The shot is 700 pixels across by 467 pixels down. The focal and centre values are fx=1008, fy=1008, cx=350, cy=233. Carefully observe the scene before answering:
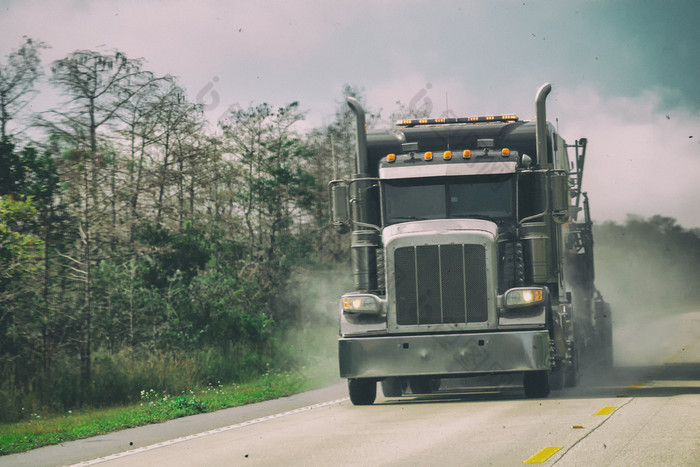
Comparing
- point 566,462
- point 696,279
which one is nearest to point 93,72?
point 566,462

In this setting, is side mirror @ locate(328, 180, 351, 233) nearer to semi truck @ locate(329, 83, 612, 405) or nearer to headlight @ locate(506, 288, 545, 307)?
semi truck @ locate(329, 83, 612, 405)

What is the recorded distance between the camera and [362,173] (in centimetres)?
1530

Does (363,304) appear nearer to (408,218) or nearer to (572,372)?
(408,218)

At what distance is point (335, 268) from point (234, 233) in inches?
188

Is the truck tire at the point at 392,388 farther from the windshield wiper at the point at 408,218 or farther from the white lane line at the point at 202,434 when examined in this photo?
the windshield wiper at the point at 408,218

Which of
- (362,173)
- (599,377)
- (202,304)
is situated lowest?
(599,377)

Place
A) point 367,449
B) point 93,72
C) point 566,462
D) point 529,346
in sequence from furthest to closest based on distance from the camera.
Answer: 1. point 93,72
2. point 529,346
3. point 367,449
4. point 566,462

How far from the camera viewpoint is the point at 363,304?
14242 mm

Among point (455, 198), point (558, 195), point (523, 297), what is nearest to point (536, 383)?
point (523, 297)

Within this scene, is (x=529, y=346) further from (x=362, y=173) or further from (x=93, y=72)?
(x=93, y=72)

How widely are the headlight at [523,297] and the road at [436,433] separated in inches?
55.3

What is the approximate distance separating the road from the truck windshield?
2.77m

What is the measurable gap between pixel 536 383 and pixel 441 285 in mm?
2109

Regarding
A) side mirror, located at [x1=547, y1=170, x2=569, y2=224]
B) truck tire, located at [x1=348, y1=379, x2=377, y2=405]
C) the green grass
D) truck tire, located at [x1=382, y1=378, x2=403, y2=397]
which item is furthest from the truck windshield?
the green grass
